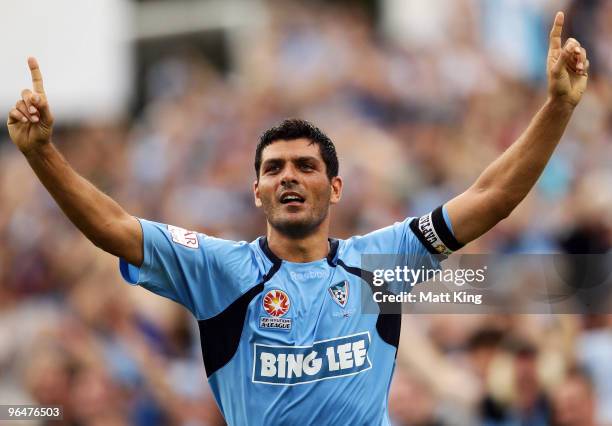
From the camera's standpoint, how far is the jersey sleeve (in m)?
6.09

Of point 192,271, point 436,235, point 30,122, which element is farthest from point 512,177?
point 30,122

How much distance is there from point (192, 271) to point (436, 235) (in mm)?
1198

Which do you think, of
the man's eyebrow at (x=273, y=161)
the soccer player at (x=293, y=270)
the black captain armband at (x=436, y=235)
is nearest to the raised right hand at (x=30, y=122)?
the soccer player at (x=293, y=270)

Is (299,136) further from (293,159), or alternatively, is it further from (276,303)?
(276,303)

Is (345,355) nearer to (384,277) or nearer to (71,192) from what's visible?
(384,277)

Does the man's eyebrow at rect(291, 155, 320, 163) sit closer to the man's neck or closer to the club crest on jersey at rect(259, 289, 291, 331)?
the man's neck

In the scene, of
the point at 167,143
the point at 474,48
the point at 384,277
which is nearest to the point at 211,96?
the point at 167,143

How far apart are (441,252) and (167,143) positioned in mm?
11202

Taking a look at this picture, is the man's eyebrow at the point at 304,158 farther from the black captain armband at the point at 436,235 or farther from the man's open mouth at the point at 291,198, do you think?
the black captain armband at the point at 436,235

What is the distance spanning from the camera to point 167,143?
17.2 meters

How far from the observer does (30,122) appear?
19.0ft

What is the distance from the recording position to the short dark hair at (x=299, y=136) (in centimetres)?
646

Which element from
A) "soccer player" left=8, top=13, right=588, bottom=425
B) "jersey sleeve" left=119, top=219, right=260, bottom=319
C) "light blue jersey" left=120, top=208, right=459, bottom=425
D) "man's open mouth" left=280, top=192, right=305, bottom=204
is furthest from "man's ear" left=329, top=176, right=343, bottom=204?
"jersey sleeve" left=119, top=219, right=260, bottom=319

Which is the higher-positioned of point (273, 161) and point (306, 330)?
point (273, 161)
